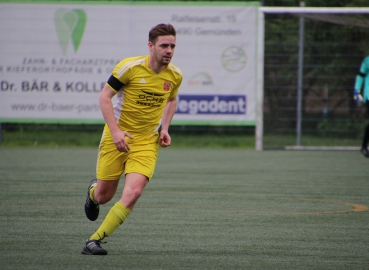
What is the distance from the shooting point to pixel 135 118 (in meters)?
6.13

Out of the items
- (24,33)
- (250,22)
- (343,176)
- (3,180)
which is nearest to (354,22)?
(250,22)

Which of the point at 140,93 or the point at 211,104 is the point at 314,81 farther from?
the point at 140,93

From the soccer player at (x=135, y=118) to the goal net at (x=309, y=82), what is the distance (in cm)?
1176

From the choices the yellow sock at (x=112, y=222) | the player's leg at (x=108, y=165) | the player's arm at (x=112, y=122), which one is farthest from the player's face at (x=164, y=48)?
the yellow sock at (x=112, y=222)

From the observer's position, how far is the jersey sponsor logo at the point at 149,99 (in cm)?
609

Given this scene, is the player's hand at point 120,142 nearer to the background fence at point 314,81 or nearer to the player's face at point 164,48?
the player's face at point 164,48

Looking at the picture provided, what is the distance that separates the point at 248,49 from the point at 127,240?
1210 centimetres

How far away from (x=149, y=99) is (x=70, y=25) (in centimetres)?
1230

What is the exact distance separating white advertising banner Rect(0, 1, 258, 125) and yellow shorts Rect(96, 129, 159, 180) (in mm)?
11703

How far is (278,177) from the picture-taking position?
12.3m

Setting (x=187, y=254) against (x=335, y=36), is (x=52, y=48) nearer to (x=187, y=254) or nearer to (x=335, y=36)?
(x=335, y=36)

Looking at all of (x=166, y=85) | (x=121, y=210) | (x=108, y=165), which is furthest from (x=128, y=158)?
(x=166, y=85)

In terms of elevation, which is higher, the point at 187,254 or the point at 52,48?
the point at 52,48

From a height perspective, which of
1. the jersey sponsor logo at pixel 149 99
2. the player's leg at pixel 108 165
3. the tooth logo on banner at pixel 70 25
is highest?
the tooth logo on banner at pixel 70 25
